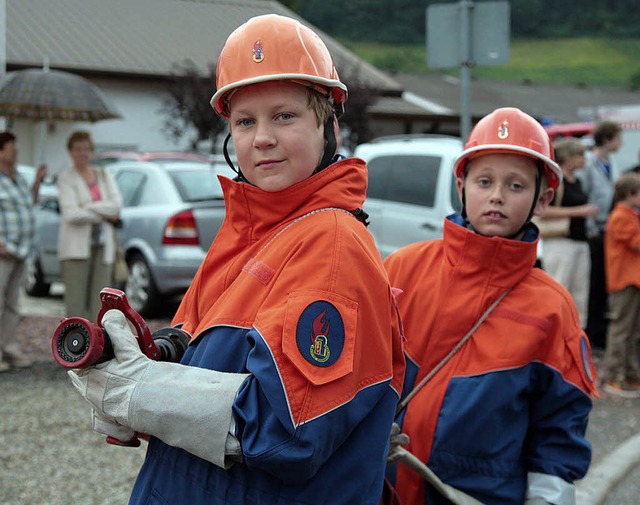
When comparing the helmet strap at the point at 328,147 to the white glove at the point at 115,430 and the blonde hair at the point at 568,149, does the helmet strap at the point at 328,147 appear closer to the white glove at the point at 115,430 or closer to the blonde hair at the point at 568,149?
the white glove at the point at 115,430

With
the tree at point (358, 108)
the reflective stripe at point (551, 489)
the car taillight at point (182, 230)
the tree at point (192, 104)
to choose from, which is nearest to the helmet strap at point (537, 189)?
the reflective stripe at point (551, 489)

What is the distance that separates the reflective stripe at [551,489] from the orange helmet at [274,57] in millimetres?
1294

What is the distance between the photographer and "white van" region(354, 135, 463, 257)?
30.0 ft

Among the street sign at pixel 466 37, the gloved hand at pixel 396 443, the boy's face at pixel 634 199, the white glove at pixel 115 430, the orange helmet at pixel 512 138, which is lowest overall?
the boy's face at pixel 634 199

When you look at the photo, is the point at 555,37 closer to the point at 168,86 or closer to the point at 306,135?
the point at 168,86

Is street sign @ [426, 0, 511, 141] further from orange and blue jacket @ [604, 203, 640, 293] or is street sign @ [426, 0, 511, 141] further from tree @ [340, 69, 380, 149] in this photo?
tree @ [340, 69, 380, 149]

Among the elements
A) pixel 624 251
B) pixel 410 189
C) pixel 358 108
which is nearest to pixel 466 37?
pixel 410 189

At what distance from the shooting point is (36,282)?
484 inches

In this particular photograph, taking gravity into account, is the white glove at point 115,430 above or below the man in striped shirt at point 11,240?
above

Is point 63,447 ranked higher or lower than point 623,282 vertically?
lower

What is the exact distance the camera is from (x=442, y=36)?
26.4 feet

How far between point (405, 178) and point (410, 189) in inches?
7.2

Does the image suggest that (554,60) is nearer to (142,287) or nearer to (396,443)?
(142,287)

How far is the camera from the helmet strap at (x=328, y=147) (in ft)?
6.33
